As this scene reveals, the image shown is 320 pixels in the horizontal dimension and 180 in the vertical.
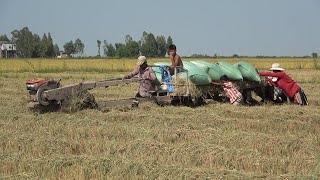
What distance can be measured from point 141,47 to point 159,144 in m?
89.6

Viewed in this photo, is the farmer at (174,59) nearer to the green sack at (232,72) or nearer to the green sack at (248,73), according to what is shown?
the green sack at (232,72)

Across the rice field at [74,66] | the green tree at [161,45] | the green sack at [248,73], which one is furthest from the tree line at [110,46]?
the green sack at [248,73]

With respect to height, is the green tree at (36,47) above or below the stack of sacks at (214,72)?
above

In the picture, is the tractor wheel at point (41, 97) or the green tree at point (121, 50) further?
the green tree at point (121, 50)

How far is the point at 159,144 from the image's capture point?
21.1 feet

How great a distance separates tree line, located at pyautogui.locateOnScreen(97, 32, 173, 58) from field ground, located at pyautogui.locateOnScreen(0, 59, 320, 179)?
263 ft

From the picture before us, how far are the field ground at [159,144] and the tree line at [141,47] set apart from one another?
263 feet

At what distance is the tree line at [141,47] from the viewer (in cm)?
9150

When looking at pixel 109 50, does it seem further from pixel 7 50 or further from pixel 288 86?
pixel 288 86

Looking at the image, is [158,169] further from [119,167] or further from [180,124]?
[180,124]

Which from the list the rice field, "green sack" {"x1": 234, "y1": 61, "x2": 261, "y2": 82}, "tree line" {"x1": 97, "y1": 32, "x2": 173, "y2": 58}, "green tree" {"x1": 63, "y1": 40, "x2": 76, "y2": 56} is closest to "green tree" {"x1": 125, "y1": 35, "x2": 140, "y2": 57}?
"tree line" {"x1": 97, "y1": 32, "x2": 173, "y2": 58}

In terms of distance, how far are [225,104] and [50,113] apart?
4.15 meters

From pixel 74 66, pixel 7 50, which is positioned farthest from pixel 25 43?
pixel 74 66

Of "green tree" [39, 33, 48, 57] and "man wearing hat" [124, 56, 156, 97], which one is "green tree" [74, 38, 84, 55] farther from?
"man wearing hat" [124, 56, 156, 97]
